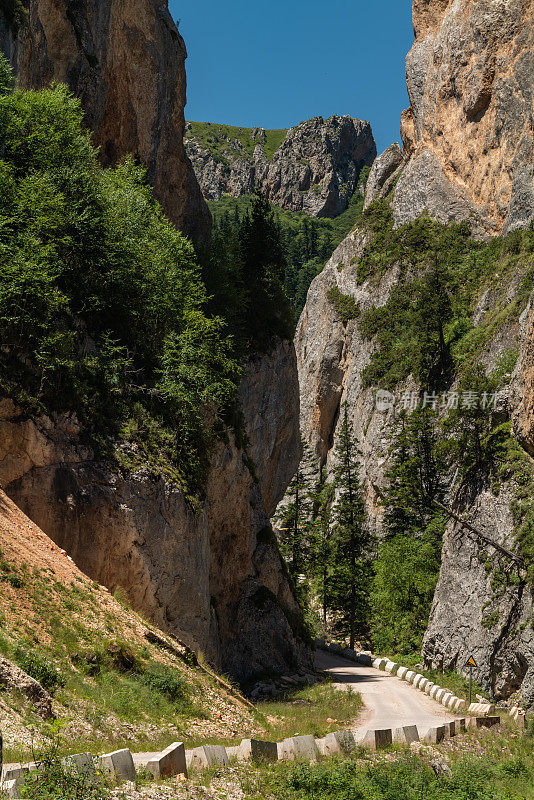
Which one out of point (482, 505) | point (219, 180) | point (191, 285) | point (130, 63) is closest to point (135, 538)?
point (191, 285)

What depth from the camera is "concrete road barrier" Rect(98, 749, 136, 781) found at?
869 centimetres

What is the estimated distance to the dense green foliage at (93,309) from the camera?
1744 cm

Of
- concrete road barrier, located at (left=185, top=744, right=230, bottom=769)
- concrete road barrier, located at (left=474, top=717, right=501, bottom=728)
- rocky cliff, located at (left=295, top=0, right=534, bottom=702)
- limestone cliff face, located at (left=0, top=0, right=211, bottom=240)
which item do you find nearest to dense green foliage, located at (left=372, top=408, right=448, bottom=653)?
rocky cliff, located at (left=295, top=0, right=534, bottom=702)

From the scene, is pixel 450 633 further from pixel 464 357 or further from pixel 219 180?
pixel 219 180

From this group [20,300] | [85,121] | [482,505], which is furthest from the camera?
[482,505]

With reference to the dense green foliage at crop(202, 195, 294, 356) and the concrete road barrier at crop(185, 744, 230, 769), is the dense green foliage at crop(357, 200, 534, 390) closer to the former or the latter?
the dense green foliage at crop(202, 195, 294, 356)

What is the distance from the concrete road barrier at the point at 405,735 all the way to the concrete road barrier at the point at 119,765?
8.26 m

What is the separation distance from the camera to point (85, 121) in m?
29.1

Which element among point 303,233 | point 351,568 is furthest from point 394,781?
point 303,233

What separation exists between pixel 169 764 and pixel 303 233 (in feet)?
468

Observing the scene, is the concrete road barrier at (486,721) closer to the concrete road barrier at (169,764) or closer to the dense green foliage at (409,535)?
the concrete road barrier at (169,764)

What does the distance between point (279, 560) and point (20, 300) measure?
708 inches

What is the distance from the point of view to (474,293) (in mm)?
57844

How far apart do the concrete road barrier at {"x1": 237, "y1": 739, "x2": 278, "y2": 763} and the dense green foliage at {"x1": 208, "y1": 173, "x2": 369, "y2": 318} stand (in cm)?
10180
